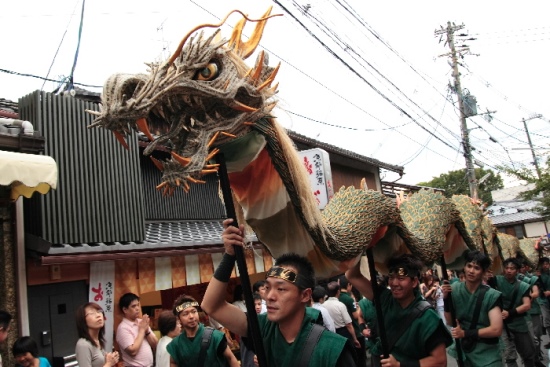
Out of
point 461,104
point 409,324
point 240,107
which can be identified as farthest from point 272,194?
point 461,104

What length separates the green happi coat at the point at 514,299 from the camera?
280 inches

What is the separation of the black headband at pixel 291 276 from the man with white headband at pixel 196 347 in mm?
1681

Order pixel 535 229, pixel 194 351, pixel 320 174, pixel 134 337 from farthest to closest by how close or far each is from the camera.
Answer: pixel 535 229, pixel 320 174, pixel 134 337, pixel 194 351

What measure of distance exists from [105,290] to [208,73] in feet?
17.8

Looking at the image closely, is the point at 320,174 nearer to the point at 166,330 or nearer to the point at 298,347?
the point at 166,330

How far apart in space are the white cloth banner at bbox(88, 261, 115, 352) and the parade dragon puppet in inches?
173

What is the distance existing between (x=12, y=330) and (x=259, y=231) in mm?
4818

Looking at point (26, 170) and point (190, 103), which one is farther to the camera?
point (26, 170)

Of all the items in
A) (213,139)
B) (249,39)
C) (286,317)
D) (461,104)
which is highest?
(461,104)

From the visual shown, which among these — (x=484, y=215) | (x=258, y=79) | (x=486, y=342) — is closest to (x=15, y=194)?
(x=258, y=79)

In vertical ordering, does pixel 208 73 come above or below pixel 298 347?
above

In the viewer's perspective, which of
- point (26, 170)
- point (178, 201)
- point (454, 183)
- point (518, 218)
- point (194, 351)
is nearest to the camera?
point (194, 351)

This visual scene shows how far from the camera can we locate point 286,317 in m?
2.77

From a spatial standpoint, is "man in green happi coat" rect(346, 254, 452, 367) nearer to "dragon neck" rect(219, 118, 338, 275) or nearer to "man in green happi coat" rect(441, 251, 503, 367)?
"dragon neck" rect(219, 118, 338, 275)
